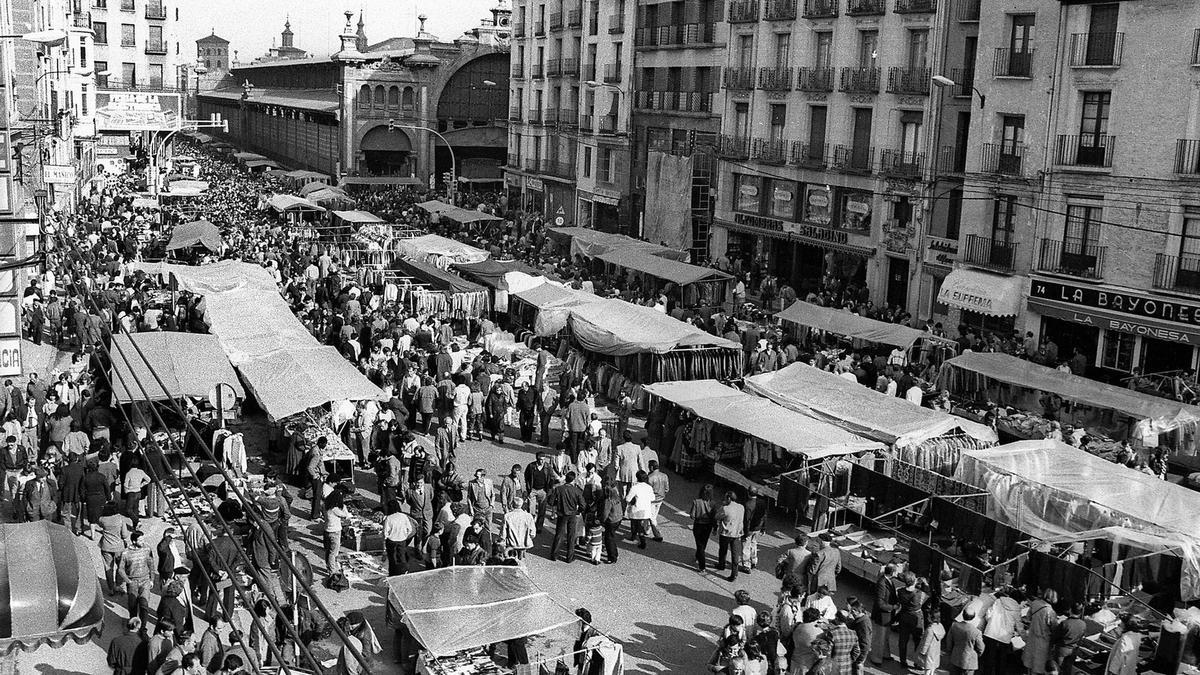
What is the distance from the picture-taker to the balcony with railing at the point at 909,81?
37438mm

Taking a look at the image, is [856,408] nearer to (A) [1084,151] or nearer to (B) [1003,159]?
(A) [1084,151]

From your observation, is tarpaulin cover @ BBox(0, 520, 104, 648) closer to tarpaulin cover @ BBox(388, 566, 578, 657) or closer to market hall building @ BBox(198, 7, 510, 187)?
tarpaulin cover @ BBox(388, 566, 578, 657)

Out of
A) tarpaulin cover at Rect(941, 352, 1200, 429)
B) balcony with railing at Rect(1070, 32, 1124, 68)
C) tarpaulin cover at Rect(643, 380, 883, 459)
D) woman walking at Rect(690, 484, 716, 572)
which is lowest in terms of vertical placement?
woman walking at Rect(690, 484, 716, 572)

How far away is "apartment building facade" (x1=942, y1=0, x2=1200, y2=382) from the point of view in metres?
28.4

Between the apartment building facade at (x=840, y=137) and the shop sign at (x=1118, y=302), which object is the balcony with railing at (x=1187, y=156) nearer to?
the shop sign at (x=1118, y=302)

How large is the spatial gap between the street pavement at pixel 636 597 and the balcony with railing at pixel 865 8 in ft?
78.4

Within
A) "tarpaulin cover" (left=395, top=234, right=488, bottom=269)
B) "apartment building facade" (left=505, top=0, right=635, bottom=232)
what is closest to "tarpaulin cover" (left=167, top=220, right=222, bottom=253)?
"tarpaulin cover" (left=395, top=234, right=488, bottom=269)

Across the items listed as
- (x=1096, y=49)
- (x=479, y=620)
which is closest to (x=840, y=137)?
(x=1096, y=49)

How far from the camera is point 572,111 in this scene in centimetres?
6234

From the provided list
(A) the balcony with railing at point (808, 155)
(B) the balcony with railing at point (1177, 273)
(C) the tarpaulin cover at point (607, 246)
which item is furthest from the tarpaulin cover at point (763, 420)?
(A) the balcony with railing at point (808, 155)

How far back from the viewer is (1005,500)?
712 inches

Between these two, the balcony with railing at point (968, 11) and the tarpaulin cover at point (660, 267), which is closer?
the balcony with railing at point (968, 11)

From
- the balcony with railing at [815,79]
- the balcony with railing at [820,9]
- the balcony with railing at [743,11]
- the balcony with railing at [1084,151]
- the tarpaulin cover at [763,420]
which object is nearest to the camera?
the tarpaulin cover at [763,420]

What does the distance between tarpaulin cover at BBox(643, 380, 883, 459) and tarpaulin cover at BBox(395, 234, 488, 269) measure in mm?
17030
